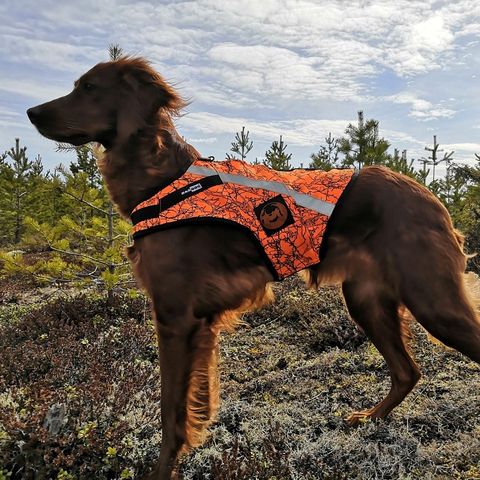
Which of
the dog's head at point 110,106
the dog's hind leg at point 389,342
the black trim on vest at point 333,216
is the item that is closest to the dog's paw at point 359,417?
the dog's hind leg at point 389,342

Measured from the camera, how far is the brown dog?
2.22 meters

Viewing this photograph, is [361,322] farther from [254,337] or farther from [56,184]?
[56,184]

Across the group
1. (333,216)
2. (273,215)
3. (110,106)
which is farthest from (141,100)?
(333,216)

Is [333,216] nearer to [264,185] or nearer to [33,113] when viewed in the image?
[264,185]

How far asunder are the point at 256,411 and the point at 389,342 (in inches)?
39.1

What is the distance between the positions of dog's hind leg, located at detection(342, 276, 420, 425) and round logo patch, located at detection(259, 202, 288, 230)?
686 mm

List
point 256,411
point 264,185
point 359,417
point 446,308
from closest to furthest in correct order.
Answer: point 446,308, point 264,185, point 359,417, point 256,411

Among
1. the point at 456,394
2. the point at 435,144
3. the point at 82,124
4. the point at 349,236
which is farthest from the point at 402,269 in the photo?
the point at 435,144

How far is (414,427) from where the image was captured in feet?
9.27

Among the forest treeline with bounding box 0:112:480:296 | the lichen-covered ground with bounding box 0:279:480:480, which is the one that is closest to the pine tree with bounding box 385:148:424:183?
the forest treeline with bounding box 0:112:480:296

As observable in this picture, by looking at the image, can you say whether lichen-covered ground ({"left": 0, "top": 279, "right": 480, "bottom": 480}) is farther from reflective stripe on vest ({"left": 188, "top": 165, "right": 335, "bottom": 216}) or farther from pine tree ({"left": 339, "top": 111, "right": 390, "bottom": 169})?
pine tree ({"left": 339, "top": 111, "right": 390, "bottom": 169})

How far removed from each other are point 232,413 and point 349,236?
147 centimetres

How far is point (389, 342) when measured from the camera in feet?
9.60

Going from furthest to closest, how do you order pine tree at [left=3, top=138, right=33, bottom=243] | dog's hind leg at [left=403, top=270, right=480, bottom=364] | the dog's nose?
pine tree at [left=3, top=138, right=33, bottom=243], the dog's nose, dog's hind leg at [left=403, top=270, right=480, bottom=364]
